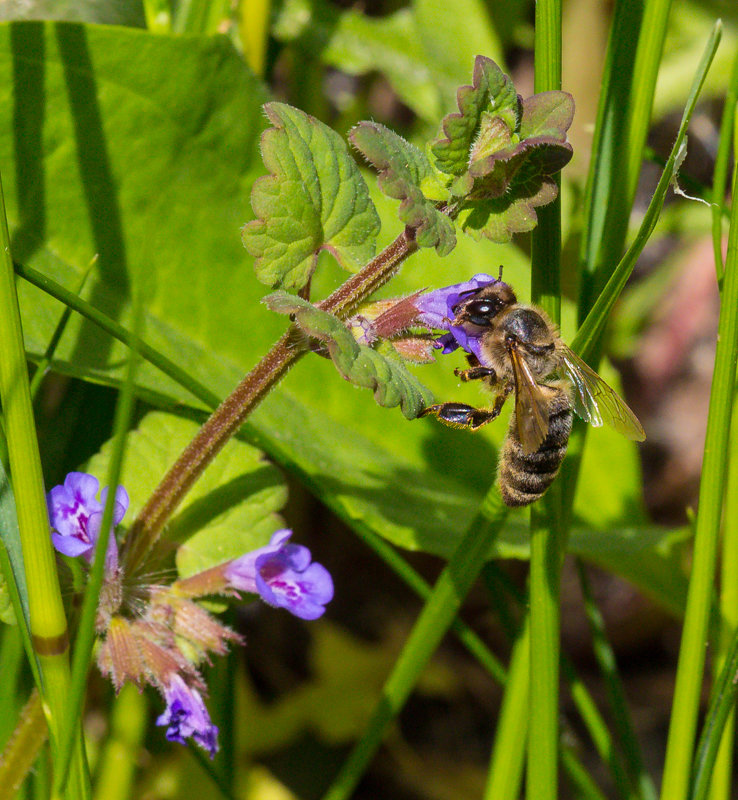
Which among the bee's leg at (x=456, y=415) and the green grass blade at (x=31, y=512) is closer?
the green grass blade at (x=31, y=512)

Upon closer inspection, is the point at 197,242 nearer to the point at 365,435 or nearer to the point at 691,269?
the point at 365,435

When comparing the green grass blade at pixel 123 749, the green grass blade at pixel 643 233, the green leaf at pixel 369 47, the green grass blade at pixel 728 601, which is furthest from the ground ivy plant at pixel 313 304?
the green leaf at pixel 369 47

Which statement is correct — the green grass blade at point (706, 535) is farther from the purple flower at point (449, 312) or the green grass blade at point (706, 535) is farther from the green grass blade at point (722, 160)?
the purple flower at point (449, 312)

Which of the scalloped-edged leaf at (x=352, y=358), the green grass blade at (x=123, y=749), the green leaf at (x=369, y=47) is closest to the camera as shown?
the scalloped-edged leaf at (x=352, y=358)

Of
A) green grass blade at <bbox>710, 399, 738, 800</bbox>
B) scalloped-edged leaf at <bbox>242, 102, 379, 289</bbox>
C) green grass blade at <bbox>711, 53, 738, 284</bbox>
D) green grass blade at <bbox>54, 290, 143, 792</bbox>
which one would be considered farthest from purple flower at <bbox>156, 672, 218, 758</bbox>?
green grass blade at <bbox>711, 53, 738, 284</bbox>

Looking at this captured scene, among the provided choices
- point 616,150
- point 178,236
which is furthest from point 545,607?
point 178,236

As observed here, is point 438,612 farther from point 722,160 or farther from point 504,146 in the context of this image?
point 722,160
